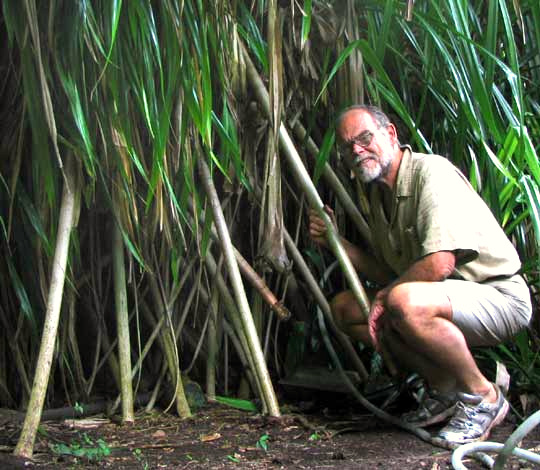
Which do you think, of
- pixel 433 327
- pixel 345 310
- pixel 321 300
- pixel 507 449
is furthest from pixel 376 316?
pixel 507 449

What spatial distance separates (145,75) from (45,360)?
702 mm

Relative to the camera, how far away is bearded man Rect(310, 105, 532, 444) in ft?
7.36

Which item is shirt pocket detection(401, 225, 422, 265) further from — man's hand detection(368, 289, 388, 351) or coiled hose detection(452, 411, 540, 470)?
coiled hose detection(452, 411, 540, 470)

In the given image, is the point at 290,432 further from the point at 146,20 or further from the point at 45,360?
the point at 146,20

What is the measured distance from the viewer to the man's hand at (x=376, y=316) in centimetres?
232

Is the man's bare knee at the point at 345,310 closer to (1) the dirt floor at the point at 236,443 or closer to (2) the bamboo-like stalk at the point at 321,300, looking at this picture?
(2) the bamboo-like stalk at the point at 321,300

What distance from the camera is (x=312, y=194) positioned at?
2.48 metres

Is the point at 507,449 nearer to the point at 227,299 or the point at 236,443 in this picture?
the point at 236,443

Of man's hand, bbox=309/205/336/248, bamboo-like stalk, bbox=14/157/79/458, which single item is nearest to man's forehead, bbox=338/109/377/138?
man's hand, bbox=309/205/336/248

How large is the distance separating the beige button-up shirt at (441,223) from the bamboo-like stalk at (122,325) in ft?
2.51

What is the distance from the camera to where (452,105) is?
2.73 m

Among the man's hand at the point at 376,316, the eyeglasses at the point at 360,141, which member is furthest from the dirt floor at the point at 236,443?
the eyeglasses at the point at 360,141

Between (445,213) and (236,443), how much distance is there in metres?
0.81

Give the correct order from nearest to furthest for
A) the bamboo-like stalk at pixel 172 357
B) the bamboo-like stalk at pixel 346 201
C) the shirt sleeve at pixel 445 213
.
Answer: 1. the shirt sleeve at pixel 445 213
2. the bamboo-like stalk at pixel 172 357
3. the bamboo-like stalk at pixel 346 201
